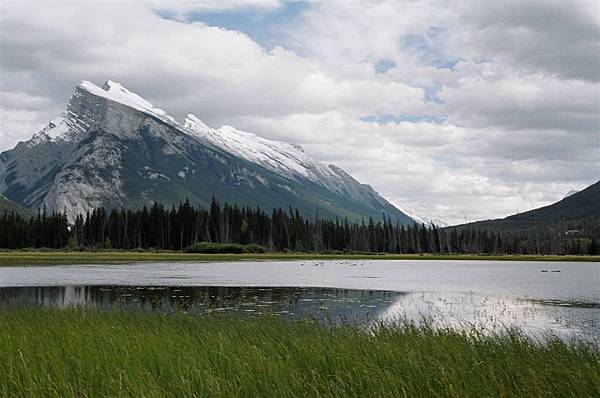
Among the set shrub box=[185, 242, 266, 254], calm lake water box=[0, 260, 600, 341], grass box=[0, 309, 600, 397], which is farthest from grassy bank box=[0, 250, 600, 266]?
grass box=[0, 309, 600, 397]

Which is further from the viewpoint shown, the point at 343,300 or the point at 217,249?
the point at 217,249

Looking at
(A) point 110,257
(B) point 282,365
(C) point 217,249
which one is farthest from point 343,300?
(C) point 217,249

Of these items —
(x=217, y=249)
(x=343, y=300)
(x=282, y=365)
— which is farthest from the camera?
(x=217, y=249)

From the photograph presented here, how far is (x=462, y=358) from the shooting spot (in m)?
15.1

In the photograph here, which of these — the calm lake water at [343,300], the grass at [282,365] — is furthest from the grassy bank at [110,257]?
the grass at [282,365]

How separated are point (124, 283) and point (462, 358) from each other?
46891 millimetres

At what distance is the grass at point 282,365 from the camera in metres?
12.1

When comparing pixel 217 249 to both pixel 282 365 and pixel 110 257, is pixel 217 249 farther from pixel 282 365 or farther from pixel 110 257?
pixel 282 365

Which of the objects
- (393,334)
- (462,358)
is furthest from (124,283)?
(462,358)

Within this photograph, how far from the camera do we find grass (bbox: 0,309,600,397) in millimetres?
12117

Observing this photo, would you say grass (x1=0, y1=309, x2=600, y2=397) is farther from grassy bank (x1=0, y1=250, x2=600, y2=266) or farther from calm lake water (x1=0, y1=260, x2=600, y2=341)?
grassy bank (x1=0, y1=250, x2=600, y2=266)

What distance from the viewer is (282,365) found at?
13492 mm

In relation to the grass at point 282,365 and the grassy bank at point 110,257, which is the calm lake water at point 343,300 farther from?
the grassy bank at point 110,257

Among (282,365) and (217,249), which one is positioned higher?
(217,249)
